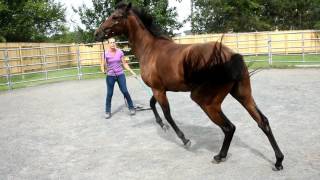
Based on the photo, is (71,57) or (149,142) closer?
(149,142)

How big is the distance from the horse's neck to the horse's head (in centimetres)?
11

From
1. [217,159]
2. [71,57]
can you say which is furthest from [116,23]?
[71,57]

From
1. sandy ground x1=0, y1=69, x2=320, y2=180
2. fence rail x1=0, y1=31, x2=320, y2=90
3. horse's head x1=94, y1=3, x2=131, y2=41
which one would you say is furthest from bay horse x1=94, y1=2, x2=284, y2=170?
fence rail x1=0, y1=31, x2=320, y2=90

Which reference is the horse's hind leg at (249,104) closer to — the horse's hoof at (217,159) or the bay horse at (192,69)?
the bay horse at (192,69)

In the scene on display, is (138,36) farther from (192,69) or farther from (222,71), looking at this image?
(222,71)

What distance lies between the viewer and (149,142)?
5949 mm

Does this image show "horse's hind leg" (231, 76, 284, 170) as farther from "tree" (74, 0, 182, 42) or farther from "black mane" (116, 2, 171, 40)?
"tree" (74, 0, 182, 42)

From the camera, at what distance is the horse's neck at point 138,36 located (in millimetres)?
5898

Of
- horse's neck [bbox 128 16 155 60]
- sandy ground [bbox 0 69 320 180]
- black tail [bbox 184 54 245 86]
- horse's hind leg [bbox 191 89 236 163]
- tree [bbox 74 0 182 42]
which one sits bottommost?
sandy ground [bbox 0 69 320 180]

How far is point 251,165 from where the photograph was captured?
4.66m

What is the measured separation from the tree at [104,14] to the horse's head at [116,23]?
1403cm

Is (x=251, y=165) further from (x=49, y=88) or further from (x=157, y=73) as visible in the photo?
(x=49, y=88)

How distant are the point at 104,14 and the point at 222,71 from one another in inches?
678

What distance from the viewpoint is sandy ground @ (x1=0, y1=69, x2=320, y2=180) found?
15.3 ft
